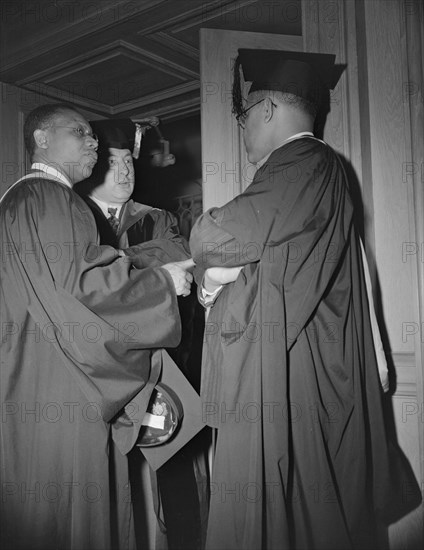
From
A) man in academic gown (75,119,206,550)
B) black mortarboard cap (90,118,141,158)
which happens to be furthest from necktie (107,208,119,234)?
black mortarboard cap (90,118,141,158)

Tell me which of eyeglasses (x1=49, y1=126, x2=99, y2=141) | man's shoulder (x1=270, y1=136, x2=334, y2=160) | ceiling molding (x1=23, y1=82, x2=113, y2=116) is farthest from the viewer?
ceiling molding (x1=23, y1=82, x2=113, y2=116)

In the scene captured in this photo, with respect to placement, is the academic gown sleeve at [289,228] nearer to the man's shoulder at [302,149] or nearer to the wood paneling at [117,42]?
the man's shoulder at [302,149]

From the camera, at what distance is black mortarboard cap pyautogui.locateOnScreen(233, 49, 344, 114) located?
1.65m

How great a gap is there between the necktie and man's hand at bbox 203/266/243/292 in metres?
0.74

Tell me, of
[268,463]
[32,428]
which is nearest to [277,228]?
[268,463]

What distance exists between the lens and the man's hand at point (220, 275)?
1.57 metres

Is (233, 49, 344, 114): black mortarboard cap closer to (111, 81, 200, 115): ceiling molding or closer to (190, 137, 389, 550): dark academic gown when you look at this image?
(190, 137, 389, 550): dark academic gown

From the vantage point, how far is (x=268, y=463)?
56.4 inches

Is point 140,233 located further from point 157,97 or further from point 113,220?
point 157,97

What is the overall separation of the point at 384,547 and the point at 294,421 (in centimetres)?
61

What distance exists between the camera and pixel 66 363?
163 cm

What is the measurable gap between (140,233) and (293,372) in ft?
3.51

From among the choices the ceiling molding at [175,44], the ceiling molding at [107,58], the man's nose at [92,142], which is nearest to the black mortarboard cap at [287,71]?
the man's nose at [92,142]

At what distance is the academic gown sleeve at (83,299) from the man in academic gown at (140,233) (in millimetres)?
407
